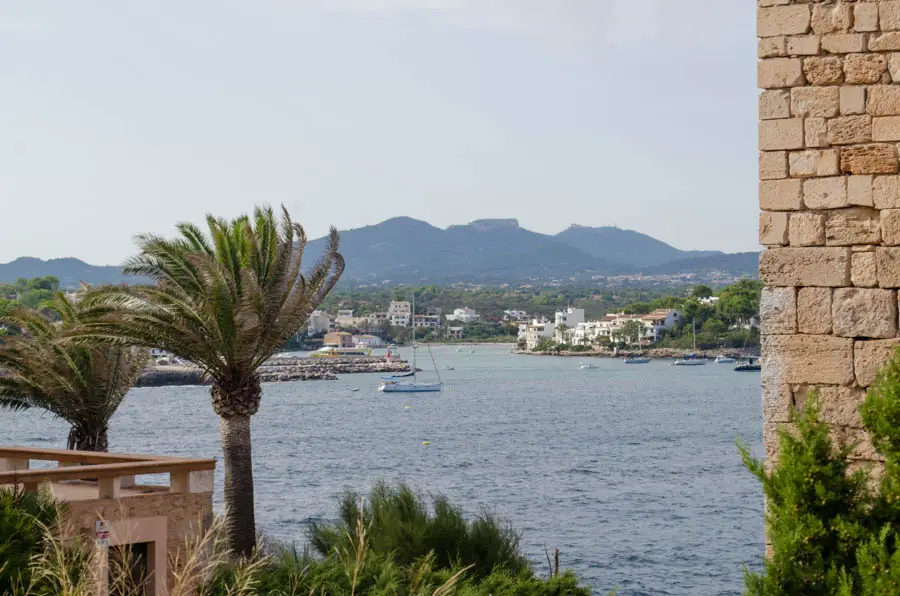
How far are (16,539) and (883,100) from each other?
235 inches

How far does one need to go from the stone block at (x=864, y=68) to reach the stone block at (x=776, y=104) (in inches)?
12.8

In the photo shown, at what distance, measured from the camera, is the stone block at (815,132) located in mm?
6148

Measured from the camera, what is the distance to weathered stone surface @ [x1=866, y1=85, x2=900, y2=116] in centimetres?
601

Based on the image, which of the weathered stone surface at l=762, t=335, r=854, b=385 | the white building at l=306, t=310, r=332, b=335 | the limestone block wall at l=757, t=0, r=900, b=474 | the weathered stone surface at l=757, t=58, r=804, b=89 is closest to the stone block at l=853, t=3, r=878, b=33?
the limestone block wall at l=757, t=0, r=900, b=474

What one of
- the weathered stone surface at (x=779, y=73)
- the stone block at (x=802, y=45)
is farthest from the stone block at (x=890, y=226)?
the stone block at (x=802, y=45)

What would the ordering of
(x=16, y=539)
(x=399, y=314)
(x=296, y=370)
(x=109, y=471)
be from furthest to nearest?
(x=399, y=314) → (x=296, y=370) → (x=109, y=471) → (x=16, y=539)

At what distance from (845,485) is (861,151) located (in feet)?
5.82

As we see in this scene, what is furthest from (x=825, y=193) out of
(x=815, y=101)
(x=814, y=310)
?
(x=814, y=310)

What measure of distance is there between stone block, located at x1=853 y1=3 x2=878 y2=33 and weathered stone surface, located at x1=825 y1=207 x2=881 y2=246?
97cm

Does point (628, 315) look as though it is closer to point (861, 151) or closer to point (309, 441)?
point (309, 441)

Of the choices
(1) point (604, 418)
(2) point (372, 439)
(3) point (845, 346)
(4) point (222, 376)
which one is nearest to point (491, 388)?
(1) point (604, 418)

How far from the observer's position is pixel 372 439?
60281 millimetres

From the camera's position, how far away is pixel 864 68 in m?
6.08

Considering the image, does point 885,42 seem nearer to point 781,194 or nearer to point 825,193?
point 825,193
